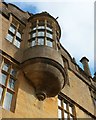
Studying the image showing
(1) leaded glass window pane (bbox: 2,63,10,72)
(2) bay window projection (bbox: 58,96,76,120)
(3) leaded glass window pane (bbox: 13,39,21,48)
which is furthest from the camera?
(3) leaded glass window pane (bbox: 13,39,21,48)

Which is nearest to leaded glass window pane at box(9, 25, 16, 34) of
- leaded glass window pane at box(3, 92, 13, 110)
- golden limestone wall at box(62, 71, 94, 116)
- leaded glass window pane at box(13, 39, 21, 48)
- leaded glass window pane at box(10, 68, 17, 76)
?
leaded glass window pane at box(13, 39, 21, 48)

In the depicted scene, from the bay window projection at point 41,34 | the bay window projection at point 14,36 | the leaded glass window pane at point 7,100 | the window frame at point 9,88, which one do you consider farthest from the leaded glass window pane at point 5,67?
the bay window projection at point 41,34

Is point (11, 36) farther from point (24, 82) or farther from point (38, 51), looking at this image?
point (24, 82)

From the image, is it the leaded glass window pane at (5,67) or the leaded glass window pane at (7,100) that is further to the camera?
the leaded glass window pane at (5,67)

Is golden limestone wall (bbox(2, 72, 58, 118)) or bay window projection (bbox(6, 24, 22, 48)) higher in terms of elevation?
bay window projection (bbox(6, 24, 22, 48))

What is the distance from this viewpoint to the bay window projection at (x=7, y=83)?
8.61 meters

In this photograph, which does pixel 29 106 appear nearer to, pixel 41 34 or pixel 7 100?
Answer: pixel 7 100

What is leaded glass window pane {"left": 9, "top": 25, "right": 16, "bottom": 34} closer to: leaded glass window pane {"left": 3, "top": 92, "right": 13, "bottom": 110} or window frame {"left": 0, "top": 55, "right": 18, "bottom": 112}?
window frame {"left": 0, "top": 55, "right": 18, "bottom": 112}

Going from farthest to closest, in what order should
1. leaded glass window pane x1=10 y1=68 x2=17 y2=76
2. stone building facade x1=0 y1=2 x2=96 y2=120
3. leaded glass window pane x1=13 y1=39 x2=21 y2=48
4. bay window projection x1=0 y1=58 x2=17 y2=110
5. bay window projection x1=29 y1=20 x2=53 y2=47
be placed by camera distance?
bay window projection x1=29 y1=20 x2=53 y2=47
leaded glass window pane x1=13 y1=39 x2=21 y2=48
leaded glass window pane x1=10 y1=68 x2=17 y2=76
stone building facade x1=0 y1=2 x2=96 y2=120
bay window projection x1=0 y1=58 x2=17 y2=110

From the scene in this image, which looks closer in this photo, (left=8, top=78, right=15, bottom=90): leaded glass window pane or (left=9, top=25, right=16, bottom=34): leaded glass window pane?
(left=8, top=78, right=15, bottom=90): leaded glass window pane

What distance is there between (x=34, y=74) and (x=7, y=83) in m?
1.20

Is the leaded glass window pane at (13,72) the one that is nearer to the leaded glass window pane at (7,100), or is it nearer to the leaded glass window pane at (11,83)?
the leaded glass window pane at (11,83)

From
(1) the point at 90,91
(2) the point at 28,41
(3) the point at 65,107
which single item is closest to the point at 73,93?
(3) the point at 65,107

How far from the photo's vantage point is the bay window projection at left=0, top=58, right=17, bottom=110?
861 cm
